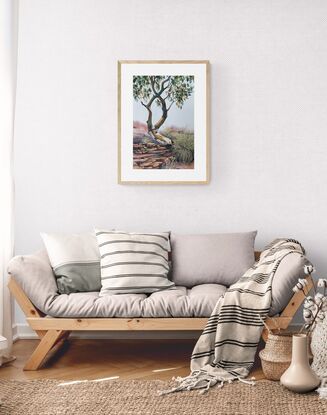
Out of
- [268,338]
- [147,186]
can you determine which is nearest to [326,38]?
[147,186]

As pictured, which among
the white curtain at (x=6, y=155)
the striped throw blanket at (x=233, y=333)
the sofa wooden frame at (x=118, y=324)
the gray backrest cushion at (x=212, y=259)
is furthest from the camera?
the gray backrest cushion at (x=212, y=259)

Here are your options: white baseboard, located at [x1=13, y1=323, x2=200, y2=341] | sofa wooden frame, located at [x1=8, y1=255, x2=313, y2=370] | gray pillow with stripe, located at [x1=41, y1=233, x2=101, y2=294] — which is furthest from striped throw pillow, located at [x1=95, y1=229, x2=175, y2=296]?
Answer: white baseboard, located at [x1=13, y1=323, x2=200, y2=341]

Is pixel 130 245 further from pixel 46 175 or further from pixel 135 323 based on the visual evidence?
pixel 46 175

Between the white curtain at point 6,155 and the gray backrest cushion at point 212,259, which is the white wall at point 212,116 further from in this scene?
the white curtain at point 6,155

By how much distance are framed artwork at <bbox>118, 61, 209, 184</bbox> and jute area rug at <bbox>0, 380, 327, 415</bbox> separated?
1.71 m

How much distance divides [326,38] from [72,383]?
2985mm

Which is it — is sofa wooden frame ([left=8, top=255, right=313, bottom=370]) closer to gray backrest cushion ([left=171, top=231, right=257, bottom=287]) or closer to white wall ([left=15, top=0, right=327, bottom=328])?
gray backrest cushion ([left=171, top=231, right=257, bottom=287])

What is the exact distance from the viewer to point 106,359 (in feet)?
12.9

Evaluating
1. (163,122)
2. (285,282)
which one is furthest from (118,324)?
(163,122)

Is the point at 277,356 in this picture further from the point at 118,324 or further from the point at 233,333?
the point at 118,324

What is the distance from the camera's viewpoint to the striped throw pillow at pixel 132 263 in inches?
154

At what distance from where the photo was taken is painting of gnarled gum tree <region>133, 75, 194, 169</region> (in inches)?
179

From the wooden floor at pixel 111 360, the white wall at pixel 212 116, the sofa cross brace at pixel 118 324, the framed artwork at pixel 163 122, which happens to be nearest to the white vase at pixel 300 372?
the wooden floor at pixel 111 360

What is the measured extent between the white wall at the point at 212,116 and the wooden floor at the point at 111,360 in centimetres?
62
